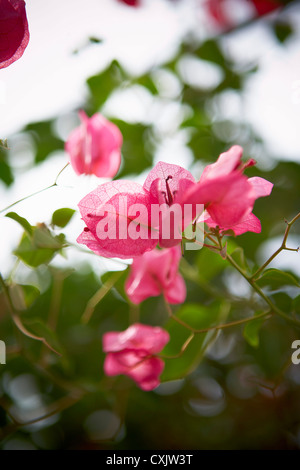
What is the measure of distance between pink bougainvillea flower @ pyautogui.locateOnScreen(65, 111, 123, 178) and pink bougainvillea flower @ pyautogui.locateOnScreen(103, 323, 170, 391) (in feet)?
0.82

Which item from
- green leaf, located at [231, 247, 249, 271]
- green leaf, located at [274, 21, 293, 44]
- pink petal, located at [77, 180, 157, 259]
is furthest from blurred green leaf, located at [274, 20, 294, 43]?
pink petal, located at [77, 180, 157, 259]

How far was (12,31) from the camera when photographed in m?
0.47

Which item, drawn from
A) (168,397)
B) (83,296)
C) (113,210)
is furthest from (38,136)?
(168,397)

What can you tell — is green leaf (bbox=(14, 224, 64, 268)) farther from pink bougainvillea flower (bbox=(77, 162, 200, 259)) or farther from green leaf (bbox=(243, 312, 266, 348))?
green leaf (bbox=(243, 312, 266, 348))

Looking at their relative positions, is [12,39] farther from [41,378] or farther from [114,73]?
[41,378]

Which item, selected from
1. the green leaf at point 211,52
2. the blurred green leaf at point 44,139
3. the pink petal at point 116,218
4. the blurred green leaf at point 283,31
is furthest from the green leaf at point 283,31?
the pink petal at point 116,218

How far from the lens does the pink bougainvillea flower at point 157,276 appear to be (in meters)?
0.54

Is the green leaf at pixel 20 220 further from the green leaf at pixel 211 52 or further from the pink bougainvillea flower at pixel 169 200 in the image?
the green leaf at pixel 211 52

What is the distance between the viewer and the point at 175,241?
0.42 meters

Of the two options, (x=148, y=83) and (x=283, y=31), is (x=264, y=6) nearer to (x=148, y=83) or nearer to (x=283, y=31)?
(x=283, y=31)

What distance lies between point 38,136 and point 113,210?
26.2 inches

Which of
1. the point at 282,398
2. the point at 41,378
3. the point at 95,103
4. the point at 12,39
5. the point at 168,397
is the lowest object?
the point at 282,398

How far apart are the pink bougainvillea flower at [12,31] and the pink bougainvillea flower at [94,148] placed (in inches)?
5.9

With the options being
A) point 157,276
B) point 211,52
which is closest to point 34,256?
point 157,276
